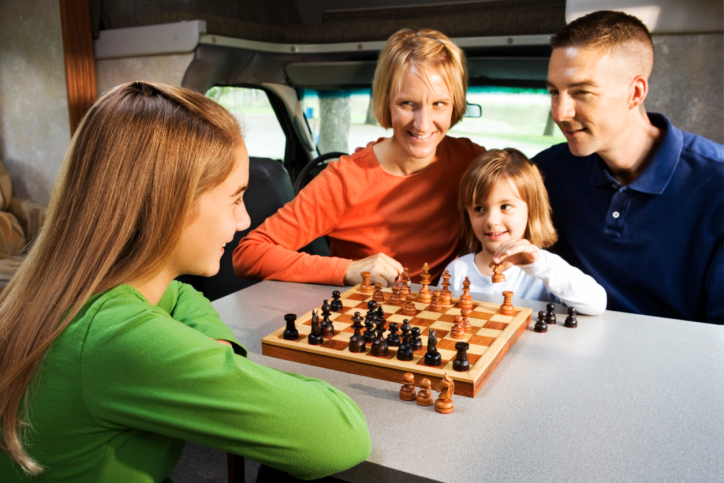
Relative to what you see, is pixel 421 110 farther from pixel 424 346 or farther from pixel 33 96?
pixel 33 96

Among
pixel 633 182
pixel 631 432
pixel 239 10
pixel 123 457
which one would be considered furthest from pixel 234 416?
pixel 239 10

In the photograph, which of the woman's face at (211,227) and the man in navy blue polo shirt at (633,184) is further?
the man in navy blue polo shirt at (633,184)

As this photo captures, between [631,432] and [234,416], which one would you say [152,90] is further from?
[631,432]

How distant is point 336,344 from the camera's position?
1408mm

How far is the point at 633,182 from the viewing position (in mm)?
2049

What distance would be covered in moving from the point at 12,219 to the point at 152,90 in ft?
14.5

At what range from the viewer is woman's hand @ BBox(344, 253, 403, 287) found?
1934 millimetres

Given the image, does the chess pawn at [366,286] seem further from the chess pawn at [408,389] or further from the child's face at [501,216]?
the chess pawn at [408,389]

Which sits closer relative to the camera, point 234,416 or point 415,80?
point 234,416

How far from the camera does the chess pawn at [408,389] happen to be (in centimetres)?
119

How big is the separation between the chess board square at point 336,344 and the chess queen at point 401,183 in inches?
28.8

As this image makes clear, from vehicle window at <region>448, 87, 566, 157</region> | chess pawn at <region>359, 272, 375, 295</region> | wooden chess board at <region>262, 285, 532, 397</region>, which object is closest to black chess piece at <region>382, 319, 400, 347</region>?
wooden chess board at <region>262, 285, 532, 397</region>

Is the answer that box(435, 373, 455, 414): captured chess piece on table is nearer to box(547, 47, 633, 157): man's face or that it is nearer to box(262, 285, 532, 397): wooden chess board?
box(262, 285, 532, 397): wooden chess board

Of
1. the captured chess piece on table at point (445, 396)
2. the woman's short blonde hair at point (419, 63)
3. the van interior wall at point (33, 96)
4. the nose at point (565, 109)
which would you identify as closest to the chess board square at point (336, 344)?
the captured chess piece on table at point (445, 396)
